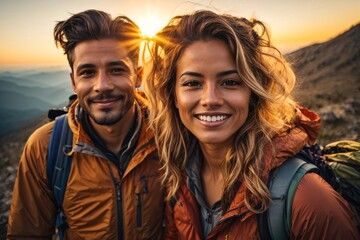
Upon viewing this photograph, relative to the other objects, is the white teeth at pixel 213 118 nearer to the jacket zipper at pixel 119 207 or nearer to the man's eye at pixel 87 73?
the jacket zipper at pixel 119 207

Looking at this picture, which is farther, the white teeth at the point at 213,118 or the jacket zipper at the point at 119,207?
the jacket zipper at the point at 119,207

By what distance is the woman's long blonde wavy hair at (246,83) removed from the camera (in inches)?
95.0

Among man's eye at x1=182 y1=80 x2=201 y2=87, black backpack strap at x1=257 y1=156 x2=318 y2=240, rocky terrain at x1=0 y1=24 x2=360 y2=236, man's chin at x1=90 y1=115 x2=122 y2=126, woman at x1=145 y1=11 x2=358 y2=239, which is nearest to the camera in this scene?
black backpack strap at x1=257 y1=156 x2=318 y2=240

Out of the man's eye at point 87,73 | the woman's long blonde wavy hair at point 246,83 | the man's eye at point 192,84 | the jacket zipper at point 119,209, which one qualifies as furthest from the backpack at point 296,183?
the man's eye at point 87,73

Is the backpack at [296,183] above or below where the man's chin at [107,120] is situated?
below

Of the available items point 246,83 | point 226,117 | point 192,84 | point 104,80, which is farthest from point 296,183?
point 104,80

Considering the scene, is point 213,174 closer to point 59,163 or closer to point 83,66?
point 59,163

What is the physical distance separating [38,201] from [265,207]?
277 centimetres

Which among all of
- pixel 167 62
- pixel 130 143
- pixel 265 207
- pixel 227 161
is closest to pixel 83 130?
pixel 130 143

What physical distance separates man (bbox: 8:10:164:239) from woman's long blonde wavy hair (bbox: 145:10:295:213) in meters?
0.37

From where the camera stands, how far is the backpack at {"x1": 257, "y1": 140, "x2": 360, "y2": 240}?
1.93 m

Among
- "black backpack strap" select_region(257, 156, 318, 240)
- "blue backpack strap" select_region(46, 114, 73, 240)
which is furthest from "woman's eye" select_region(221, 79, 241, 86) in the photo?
"blue backpack strap" select_region(46, 114, 73, 240)

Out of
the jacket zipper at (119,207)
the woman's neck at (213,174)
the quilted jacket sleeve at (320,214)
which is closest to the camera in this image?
the quilted jacket sleeve at (320,214)

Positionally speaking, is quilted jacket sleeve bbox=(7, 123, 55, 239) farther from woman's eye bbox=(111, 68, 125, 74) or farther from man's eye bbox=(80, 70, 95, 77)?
woman's eye bbox=(111, 68, 125, 74)
